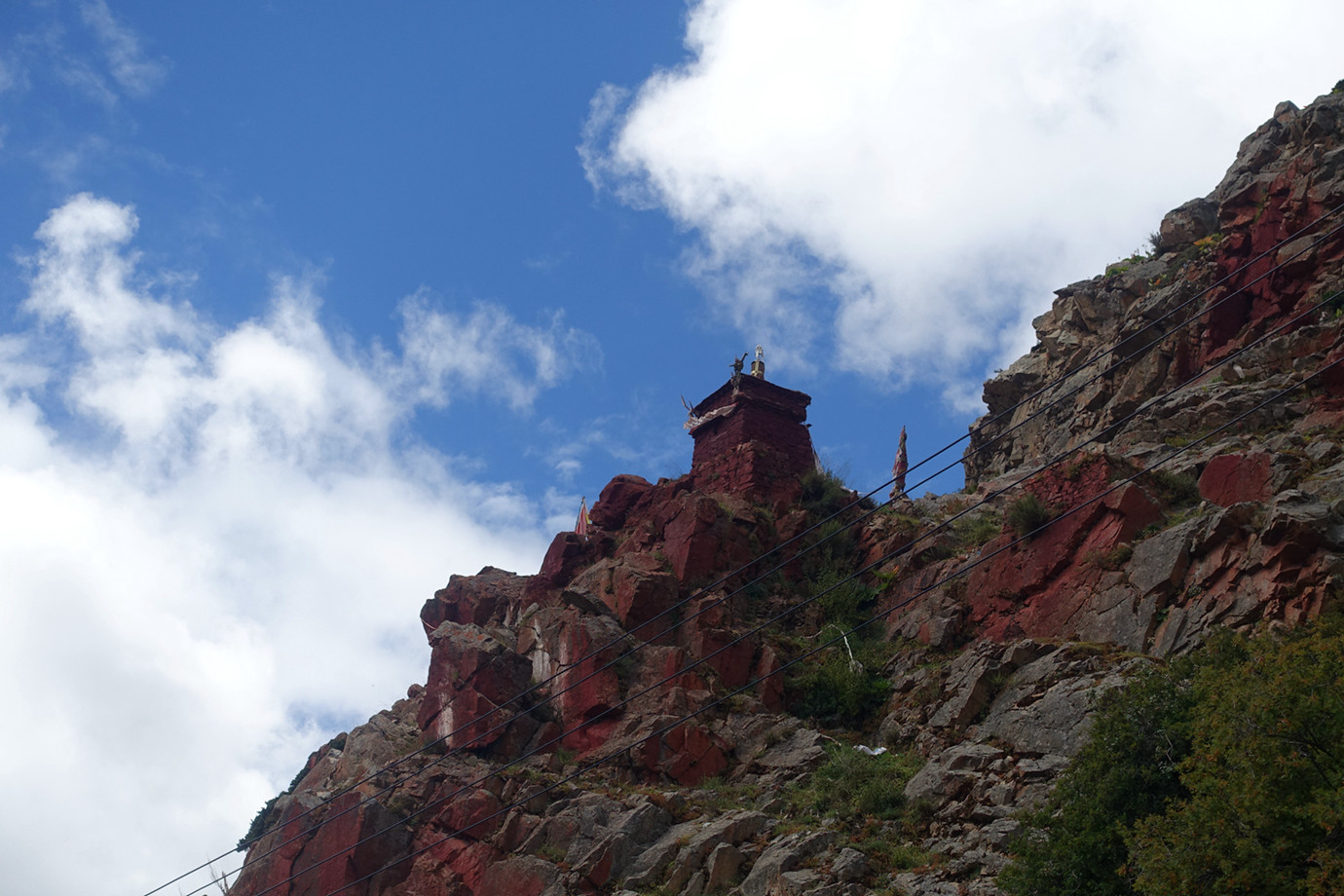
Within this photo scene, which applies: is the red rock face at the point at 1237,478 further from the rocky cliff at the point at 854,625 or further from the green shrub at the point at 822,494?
the green shrub at the point at 822,494

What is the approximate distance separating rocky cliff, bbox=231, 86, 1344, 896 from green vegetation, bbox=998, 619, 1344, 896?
1.60m

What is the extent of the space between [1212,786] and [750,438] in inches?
807

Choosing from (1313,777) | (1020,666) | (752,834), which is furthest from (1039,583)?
(1313,777)

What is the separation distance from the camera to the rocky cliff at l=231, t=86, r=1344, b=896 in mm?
20297

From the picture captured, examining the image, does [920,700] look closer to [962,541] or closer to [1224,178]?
[962,541]

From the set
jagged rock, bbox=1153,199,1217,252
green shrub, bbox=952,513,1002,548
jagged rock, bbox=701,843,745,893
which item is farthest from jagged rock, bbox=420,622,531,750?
jagged rock, bbox=1153,199,1217,252

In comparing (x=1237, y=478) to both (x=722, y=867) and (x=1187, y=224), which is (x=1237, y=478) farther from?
(x=1187, y=224)

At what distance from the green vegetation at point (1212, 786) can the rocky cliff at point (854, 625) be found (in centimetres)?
160

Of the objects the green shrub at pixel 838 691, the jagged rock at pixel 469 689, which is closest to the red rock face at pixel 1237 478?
the green shrub at pixel 838 691

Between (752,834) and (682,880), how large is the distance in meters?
1.44

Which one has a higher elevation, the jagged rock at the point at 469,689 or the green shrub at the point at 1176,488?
the green shrub at the point at 1176,488

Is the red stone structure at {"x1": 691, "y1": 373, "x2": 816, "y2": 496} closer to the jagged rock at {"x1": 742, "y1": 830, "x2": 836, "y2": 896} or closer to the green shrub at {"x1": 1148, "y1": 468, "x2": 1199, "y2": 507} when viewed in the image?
the green shrub at {"x1": 1148, "y1": 468, "x2": 1199, "y2": 507}

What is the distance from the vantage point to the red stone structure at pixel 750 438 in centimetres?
3347

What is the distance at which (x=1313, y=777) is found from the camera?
13.8m
